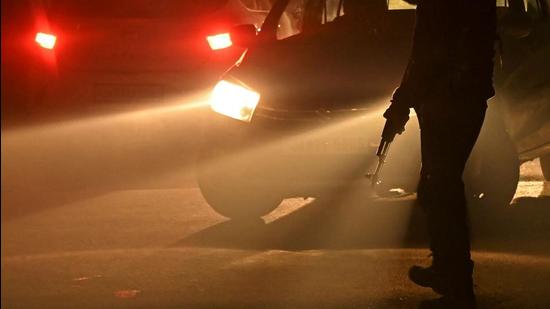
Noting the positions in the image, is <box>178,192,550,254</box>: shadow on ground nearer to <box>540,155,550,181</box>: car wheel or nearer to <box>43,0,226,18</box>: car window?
<box>540,155,550,181</box>: car wheel

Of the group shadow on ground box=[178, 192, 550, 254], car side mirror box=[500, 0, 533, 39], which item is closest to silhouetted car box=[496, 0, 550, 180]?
car side mirror box=[500, 0, 533, 39]

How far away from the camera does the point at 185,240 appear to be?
7.63m

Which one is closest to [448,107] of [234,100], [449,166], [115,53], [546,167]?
[449,166]

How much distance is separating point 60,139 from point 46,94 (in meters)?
0.43

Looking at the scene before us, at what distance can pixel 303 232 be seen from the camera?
793 cm

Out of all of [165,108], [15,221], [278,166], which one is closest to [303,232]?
[278,166]

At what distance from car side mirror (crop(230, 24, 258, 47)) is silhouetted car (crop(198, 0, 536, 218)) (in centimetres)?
30

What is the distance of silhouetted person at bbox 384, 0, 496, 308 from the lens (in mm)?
5465

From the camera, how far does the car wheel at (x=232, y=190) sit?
808cm

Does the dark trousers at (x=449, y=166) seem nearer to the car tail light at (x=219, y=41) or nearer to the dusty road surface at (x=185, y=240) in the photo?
the dusty road surface at (x=185, y=240)

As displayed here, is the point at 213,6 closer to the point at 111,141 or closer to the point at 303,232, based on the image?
the point at 111,141

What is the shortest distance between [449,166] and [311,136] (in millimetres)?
2287

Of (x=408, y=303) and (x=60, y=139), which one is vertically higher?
(x=60, y=139)

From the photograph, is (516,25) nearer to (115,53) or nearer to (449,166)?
(449,166)
